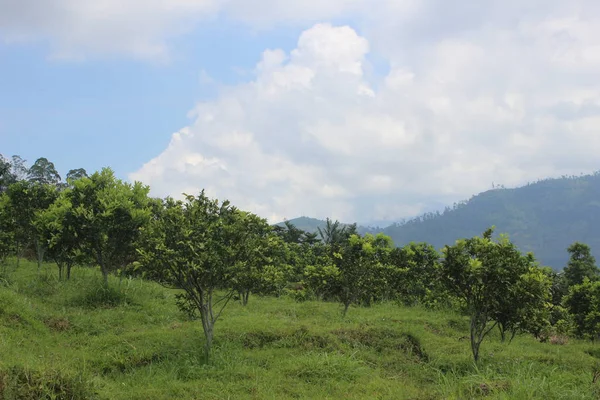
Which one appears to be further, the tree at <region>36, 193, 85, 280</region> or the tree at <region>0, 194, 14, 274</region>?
the tree at <region>0, 194, 14, 274</region>

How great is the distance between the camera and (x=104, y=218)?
51.0 feet

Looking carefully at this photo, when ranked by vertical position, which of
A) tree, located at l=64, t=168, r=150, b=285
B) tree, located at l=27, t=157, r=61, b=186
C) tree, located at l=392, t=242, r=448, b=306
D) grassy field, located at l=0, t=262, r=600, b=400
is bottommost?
grassy field, located at l=0, t=262, r=600, b=400

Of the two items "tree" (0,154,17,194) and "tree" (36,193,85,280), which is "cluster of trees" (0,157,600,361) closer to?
"tree" (36,193,85,280)

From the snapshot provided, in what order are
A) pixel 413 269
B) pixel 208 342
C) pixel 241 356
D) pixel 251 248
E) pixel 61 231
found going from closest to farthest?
pixel 208 342 → pixel 241 356 → pixel 251 248 → pixel 61 231 → pixel 413 269

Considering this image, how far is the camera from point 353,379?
9422mm

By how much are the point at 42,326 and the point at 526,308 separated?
13036mm

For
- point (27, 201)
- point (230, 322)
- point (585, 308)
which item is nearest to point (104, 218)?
point (27, 201)

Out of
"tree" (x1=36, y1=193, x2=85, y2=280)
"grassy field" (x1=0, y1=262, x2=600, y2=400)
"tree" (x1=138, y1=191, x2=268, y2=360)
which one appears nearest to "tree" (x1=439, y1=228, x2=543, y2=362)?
"grassy field" (x1=0, y1=262, x2=600, y2=400)

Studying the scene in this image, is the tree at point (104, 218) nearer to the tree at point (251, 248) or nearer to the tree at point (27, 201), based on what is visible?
the tree at point (27, 201)

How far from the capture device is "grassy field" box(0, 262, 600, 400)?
312 inches

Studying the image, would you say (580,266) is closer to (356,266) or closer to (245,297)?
(356,266)

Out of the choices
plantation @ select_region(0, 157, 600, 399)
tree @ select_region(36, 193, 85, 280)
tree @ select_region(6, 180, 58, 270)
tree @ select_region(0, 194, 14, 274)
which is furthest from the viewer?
tree @ select_region(0, 194, 14, 274)

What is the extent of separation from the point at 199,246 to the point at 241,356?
305 cm

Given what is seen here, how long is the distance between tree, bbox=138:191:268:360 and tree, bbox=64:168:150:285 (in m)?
5.46
